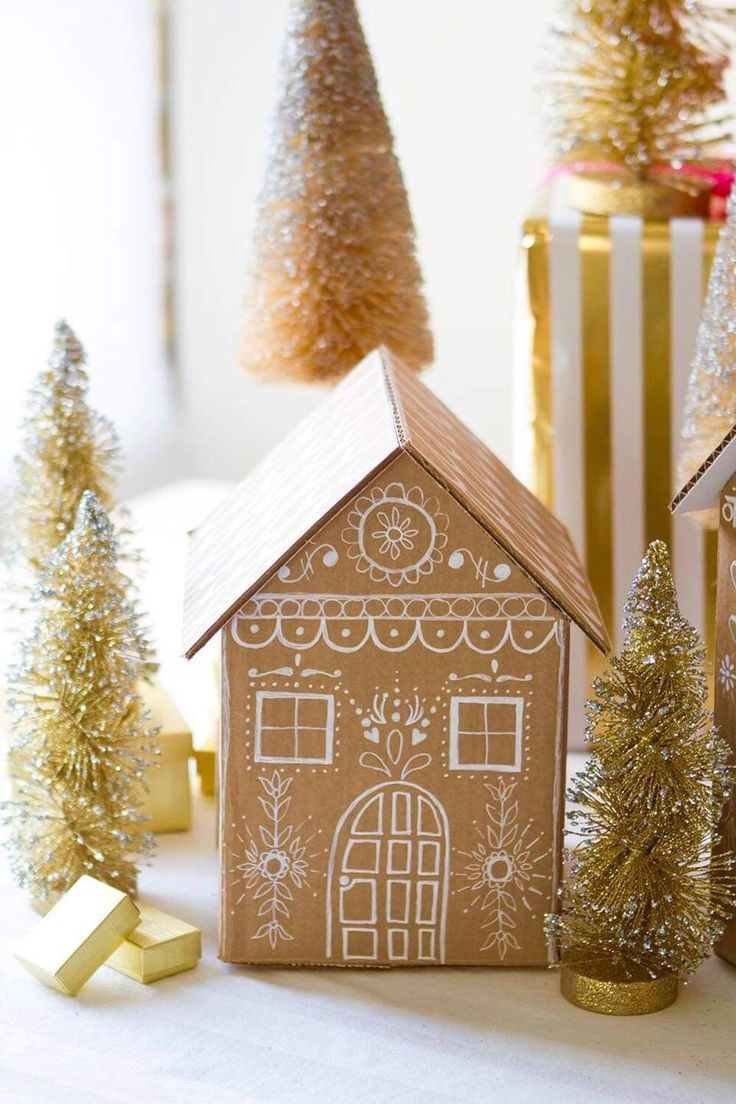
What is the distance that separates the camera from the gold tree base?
108 centimetres

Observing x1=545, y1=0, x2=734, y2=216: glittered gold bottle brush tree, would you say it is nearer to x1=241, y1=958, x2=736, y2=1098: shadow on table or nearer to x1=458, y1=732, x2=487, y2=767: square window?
x1=458, y1=732, x2=487, y2=767: square window

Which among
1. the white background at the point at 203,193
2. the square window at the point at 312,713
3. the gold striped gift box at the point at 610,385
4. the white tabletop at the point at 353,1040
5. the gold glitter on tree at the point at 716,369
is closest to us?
the white tabletop at the point at 353,1040

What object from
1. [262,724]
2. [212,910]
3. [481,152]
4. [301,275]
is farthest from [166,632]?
[481,152]

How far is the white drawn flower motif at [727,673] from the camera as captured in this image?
1.11 metres

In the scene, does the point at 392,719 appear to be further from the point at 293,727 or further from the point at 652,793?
the point at 652,793

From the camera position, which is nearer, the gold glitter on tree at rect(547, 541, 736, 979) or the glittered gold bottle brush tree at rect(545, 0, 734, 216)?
the gold glitter on tree at rect(547, 541, 736, 979)

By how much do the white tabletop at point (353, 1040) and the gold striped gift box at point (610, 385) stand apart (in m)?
0.60

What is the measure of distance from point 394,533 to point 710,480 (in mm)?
256

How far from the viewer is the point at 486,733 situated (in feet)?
3.59

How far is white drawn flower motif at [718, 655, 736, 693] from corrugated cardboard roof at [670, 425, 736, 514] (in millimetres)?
124

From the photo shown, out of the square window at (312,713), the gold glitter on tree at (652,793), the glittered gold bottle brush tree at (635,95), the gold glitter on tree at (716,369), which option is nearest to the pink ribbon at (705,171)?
the glittered gold bottle brush tree at (635,95)

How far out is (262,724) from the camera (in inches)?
43.0

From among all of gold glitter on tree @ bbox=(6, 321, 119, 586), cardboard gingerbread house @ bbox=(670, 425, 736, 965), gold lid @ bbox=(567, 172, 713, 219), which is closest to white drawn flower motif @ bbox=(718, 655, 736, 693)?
cardboard gingerbread house @ bbox=(670, 425, 736, 965)

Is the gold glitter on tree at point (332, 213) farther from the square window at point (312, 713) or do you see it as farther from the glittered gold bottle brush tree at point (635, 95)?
the square window at point (312, 713)
